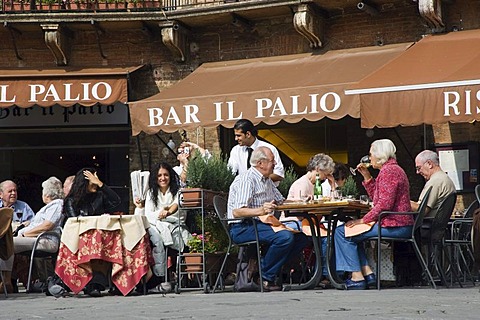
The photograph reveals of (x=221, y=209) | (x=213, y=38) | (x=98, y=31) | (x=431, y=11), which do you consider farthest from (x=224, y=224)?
(x=98, y=31)

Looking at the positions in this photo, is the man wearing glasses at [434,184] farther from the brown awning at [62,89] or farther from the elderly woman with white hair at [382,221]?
the brown awning at [62,89]

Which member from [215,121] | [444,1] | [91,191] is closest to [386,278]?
[91,191]

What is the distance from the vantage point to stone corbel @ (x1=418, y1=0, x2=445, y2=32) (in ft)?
52.7

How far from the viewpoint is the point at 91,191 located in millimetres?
12438

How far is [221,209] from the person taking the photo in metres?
11.6

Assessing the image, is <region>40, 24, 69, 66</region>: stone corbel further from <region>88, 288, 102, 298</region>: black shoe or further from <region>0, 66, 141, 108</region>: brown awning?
<region>88, 288, 102, 298</region>: black shoe

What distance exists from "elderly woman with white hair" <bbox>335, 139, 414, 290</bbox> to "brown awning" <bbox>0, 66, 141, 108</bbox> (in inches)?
278

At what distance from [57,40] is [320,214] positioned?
7932mm

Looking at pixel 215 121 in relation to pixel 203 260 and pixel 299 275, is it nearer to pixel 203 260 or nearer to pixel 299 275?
pixel 299 275

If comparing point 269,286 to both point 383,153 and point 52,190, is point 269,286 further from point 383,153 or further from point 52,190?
point 52,190

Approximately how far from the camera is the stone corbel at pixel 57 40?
1806 centimetres

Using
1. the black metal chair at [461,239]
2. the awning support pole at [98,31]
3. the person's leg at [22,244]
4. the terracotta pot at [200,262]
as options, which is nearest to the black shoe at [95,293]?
the terracotta pot at [200,262]

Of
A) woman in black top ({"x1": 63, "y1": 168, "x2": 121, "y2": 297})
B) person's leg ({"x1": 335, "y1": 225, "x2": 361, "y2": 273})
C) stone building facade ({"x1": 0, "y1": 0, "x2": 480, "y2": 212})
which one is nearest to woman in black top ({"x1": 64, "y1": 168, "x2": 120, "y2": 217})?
woman in black top ({"x1": 63, "y1": 168, "x2": 121, "y2": 297})

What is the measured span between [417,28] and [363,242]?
6306mm
